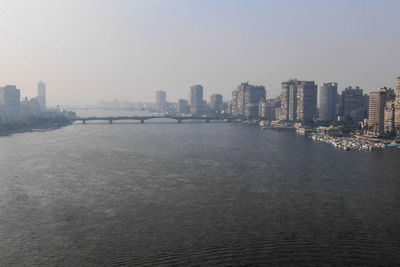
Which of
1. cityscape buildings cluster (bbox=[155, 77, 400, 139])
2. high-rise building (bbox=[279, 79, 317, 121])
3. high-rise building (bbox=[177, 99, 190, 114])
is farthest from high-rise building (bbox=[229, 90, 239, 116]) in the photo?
high-rise building (bbox=[177, 99, 190, 114])

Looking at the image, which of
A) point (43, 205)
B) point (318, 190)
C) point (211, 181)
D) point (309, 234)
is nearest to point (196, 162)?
point (211, 181)

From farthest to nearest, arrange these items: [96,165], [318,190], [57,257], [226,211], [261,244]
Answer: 1. [96,165]
2. [318,190]
3. [226,211]
4. [261,244]
5. [57,257]

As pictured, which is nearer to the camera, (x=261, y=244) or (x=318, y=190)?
(x=261, y=244)

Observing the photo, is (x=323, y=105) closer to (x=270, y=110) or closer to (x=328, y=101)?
(x=328, y=101)

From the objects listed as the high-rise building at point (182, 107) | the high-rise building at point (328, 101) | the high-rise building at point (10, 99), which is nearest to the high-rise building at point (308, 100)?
the high-rise building at point (328, 101)

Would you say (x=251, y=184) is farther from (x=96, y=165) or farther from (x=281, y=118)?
(x=281, y=118)

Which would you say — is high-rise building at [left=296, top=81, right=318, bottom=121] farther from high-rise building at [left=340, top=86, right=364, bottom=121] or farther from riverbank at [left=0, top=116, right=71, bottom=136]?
riverbank at [left=0, top=116, right=71, bottom=136]

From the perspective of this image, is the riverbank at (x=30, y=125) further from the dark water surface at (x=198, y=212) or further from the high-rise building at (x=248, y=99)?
the high-rise building at (x=248, y=99)

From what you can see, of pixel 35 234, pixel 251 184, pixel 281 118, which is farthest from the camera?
pixel 281 118
